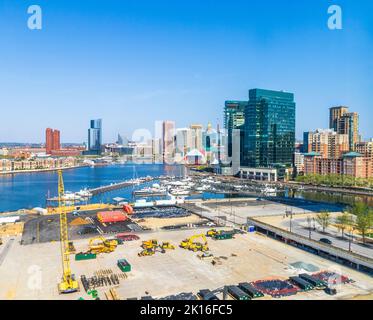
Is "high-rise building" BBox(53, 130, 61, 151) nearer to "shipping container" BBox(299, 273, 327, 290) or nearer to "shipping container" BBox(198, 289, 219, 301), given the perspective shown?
"shipping container" BBox(198, 289, 219, 301)

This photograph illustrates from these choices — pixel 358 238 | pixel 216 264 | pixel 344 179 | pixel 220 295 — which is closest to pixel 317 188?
pixel 344 179

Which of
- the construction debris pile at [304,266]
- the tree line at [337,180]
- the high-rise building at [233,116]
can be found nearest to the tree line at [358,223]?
the construction debris pile at [304,266]

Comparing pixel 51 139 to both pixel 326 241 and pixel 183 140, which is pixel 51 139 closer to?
pixel 183 140

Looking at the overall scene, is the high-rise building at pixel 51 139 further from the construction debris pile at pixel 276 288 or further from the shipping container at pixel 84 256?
the construction debris pile at pixel 276 288

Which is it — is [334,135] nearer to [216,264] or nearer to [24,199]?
[24,199]

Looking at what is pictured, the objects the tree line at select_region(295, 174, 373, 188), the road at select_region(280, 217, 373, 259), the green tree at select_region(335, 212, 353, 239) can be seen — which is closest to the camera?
the road at select_region(280, 217, 373, 259)

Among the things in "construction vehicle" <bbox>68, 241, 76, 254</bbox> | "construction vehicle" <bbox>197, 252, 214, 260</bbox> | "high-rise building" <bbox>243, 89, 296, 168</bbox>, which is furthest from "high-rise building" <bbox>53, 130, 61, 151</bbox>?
"construction vehicle" <bbox>197, 252, 214, 260</bbox>
